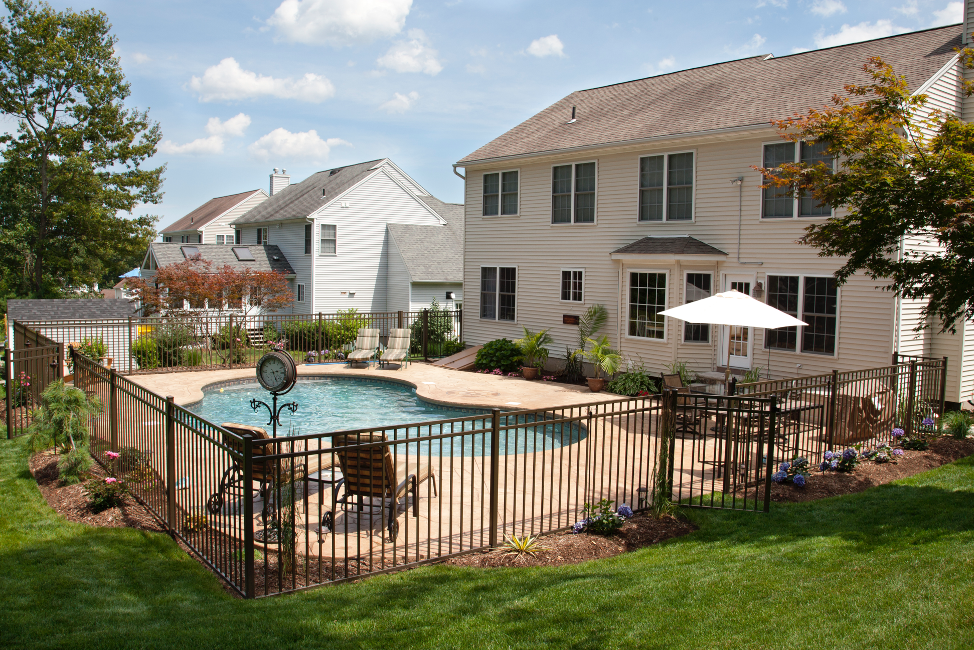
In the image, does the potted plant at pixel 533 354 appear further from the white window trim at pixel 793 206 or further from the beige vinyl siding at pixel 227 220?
the beige vinyl siding at pixel 227 220

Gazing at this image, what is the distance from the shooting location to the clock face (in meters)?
9.41

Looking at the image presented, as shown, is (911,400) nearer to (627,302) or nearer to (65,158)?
(627,302)

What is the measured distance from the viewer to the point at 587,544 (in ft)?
21.6

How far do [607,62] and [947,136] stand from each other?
15747 mm

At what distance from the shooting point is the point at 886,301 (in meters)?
13.0

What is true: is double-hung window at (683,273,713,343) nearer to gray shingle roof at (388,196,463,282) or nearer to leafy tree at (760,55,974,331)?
leafy tree at (760,55,974,331)

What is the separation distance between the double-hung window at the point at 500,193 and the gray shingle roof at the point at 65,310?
10830 mm

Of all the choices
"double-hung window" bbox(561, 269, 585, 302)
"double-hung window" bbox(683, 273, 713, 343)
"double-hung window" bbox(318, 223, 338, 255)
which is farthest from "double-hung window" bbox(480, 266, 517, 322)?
"double-hung window" bbox(318, 223, 338, 255)

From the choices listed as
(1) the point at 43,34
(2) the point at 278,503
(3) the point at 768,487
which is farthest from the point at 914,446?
(1) the point at 43,34

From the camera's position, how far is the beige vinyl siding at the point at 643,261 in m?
13.6

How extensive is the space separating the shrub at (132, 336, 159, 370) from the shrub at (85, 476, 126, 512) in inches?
475

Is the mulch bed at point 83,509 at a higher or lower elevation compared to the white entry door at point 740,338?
lower

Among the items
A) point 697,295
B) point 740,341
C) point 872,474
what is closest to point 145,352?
point 697,295

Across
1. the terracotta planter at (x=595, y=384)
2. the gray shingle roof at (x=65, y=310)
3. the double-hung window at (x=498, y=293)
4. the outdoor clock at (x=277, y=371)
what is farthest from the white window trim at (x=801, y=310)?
the gray shingle roof at (x=65, y=310)
